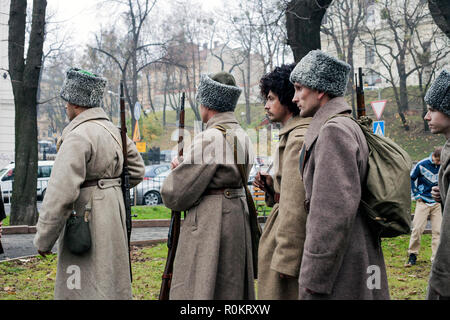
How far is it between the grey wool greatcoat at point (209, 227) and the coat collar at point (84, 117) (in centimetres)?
98

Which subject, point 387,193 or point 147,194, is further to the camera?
point 147,194

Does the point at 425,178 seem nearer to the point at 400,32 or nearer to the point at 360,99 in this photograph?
the point at 360,99

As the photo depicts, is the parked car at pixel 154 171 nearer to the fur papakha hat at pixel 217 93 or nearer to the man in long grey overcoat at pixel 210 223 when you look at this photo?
the fur papakha hat at pixel 217 93

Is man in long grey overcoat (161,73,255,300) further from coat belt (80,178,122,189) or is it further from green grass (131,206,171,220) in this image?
green grass (131,206,171,220)

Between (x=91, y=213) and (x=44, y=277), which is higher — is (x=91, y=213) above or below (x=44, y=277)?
above

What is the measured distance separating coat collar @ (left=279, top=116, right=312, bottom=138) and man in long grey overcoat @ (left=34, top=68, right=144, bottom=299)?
1510mm

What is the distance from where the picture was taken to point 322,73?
3053mm

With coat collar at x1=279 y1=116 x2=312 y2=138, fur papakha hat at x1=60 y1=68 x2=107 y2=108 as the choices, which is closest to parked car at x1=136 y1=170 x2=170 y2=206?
fur papakha hat at x1=60 y1=68 x2=107 y2=108

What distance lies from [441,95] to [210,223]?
1864 mm

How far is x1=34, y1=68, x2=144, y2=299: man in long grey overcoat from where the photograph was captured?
3.74 metres

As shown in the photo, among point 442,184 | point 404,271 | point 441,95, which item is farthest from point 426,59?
point 442,184

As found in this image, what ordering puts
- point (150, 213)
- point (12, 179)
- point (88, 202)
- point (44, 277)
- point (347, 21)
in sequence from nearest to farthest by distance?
point (88, 202)
point (44, 277)
point (150, 213)
point (12, 179)
point (347, 21)

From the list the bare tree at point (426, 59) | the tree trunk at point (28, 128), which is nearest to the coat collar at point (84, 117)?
the tree trunk at point (28, 128)
